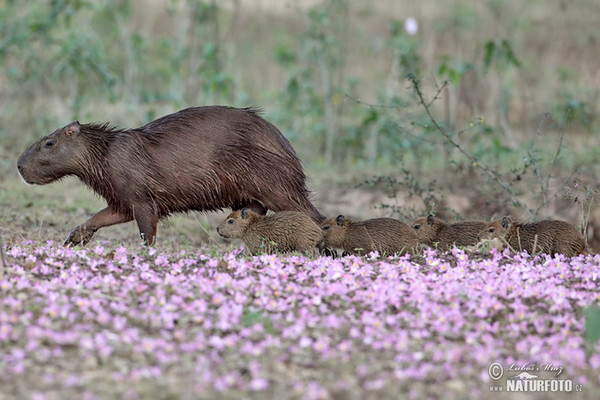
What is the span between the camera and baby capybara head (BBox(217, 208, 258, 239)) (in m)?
5.39

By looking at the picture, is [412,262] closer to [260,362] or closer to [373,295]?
[373,295]

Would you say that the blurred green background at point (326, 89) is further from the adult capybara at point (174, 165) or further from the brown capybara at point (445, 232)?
the adult capybara at point (174, 165)

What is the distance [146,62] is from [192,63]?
2189 mm

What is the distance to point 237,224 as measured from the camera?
17.7 feet

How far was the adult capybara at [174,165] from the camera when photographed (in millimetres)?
5492

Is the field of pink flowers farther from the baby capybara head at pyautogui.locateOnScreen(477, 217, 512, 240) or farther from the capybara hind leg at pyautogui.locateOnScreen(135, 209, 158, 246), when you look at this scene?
the capybara hind leg at pyautogui.locateOnScreen(135, 209, 158, 246)

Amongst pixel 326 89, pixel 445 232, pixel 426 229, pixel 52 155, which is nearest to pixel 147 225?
pixel 52 155

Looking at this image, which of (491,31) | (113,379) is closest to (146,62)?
(491,31)

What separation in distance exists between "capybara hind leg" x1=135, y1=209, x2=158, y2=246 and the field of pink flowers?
2.76 feet

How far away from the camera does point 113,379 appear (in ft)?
9.48

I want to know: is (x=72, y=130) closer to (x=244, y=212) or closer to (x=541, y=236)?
(x=244, y=212)

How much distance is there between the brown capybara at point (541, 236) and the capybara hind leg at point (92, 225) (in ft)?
8.22

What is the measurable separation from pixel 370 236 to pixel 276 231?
0.62m

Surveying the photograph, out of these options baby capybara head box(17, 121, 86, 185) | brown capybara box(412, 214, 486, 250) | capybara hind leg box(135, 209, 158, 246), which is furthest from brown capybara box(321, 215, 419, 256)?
baby capybara head box(17, 121, 86, 185)
